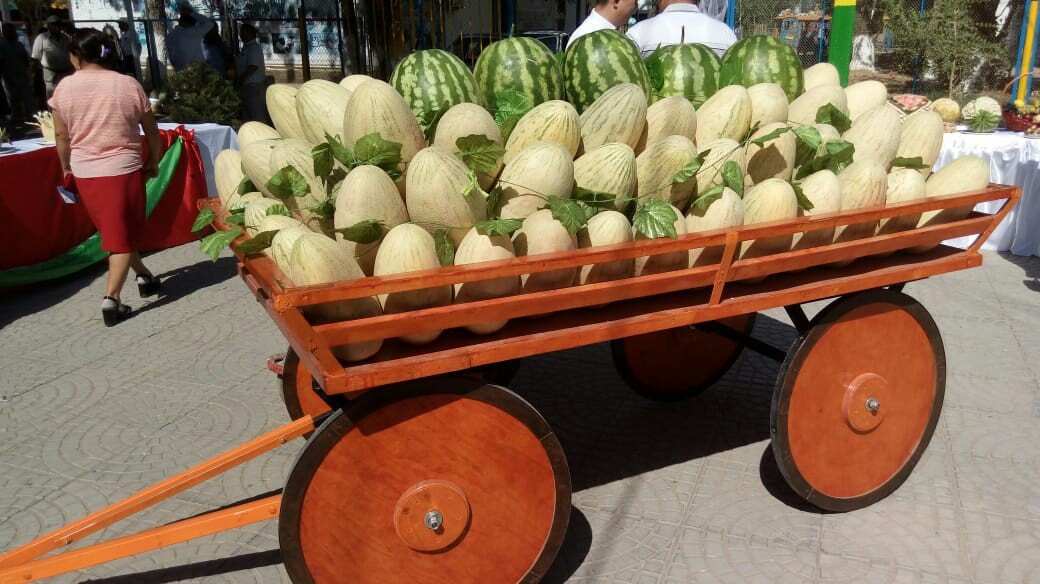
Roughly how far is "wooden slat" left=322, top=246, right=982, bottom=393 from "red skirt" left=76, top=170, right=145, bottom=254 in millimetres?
3947

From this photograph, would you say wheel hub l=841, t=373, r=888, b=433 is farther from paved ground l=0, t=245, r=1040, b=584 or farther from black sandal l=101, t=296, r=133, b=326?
black sandal l=101, t=296, r=133, b=326

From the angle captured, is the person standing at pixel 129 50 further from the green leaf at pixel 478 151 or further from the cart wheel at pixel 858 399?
the cart wheel at pixel 858 399

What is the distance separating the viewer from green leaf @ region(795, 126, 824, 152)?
2.57 metres

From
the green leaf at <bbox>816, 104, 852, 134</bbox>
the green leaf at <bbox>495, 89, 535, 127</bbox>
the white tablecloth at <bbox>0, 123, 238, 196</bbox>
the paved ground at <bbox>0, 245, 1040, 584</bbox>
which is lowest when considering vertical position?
the paved ground at <bbox>0, 245, 1040, 584</bbox>

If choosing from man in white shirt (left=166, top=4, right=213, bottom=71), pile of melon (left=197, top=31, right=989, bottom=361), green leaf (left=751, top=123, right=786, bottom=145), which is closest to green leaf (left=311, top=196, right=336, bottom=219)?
pile of melon (left=197, top=31, right=989, bottom=361)

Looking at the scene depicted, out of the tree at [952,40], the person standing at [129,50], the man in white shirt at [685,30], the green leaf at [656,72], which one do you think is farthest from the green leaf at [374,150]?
the tree at [952,40]

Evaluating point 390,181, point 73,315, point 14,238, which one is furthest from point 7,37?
point 390,181

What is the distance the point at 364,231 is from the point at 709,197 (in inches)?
43.6

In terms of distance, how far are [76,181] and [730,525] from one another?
474 cm

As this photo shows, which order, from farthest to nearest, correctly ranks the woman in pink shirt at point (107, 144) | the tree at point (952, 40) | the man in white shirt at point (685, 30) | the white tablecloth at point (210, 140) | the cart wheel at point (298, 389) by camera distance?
1. the tree at point (952, 40)
2. the white tablecloth at point (210, 140)
3. the woman in pink shirt at point (107, 144)
4. the man in white shirt at point (685, 30)
5. the cart wheel at point (298, 389)

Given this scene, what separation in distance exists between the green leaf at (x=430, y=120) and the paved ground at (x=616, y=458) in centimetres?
163

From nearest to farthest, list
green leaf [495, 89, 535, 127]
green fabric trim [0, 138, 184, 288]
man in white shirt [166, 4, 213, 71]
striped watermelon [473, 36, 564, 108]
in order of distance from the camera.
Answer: green leaf [495, 89, 535, 127] → striped watermelon [473, 36, 564, 108] → green fabric trim [0, 138, 184, 288] → man in white shirt [166, 4, 213, 71]

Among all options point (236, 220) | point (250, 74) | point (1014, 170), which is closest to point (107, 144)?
point (236, 220)

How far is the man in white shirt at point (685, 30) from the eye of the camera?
4641 mm
